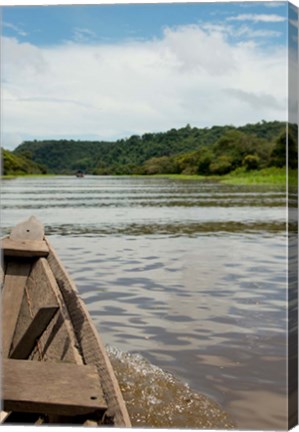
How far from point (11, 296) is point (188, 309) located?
4.38 ft

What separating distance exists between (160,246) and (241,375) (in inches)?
159

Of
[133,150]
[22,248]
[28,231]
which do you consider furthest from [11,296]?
[133,150]

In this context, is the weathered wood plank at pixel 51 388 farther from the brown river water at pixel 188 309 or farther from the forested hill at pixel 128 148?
the forested hill at pixel 128 148

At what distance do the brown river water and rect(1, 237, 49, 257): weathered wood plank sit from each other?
615 millimetres

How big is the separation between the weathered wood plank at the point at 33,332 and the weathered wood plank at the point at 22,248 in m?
0.74

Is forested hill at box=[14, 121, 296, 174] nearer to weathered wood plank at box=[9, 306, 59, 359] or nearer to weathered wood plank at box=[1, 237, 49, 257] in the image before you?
weathered wood plank at box=[1, 237, 49, 257]

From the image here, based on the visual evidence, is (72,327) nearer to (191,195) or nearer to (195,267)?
(195,267)

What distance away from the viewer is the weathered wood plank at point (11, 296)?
3221 mm

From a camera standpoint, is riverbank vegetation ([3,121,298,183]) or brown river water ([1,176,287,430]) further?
riverbank vegetation ([3,121,298,183])

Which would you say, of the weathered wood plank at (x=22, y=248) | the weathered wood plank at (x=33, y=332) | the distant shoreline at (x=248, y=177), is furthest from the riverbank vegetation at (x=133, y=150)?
the weathered wood plank at (x=33, y=332)

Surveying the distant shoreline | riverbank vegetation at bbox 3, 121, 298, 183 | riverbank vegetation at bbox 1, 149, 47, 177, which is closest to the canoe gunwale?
riverbank vegetation at bbox 3, 121, 298, 183

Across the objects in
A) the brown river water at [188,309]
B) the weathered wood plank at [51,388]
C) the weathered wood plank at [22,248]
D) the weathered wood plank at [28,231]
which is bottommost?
the brown river water at [188,309]

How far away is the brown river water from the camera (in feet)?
9.73

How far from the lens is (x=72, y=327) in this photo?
8.86ft
